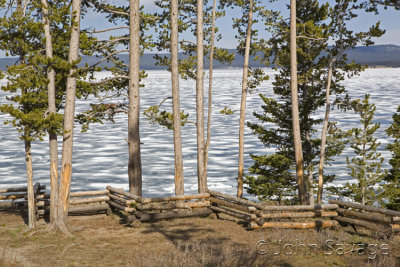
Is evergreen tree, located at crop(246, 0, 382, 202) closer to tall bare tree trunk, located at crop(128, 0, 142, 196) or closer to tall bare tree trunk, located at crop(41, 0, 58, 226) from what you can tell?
tall bare tree trunk, located at crop(128, 0, 142, 196)

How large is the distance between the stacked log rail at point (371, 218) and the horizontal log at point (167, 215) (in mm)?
4590

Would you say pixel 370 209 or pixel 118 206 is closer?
pixel 370 209

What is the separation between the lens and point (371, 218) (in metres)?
14.5

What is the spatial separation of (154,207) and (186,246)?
5.05 metres

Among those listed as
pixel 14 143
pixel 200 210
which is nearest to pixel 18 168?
pixel 14 143

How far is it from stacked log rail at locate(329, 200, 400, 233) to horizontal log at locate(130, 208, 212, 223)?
181 inches

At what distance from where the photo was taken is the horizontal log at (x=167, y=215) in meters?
16.0

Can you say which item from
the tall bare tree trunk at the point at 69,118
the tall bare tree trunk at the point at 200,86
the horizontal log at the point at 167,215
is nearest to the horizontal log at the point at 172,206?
the horizontal log at the point at 167,215

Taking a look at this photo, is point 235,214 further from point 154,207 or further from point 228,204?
point 154,207

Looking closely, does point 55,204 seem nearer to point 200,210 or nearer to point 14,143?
point 200,210

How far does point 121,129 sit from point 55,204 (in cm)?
6834

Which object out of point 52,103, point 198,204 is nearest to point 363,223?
point 198,204

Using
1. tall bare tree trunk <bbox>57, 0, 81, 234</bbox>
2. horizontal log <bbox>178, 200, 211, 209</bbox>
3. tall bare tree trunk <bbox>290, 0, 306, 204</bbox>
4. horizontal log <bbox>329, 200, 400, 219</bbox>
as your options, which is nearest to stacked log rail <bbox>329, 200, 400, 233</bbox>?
horizontal log <bbox>329, 200, 400, 219</bbox>

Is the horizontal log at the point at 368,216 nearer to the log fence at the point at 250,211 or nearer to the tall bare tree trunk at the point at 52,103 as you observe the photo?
the log fence at the point at 250,211
